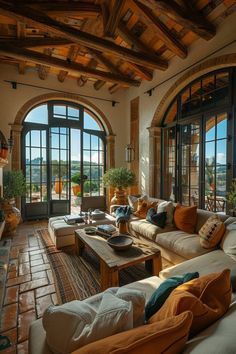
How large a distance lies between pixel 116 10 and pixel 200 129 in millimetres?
2489

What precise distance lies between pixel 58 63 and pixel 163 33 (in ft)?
7.18

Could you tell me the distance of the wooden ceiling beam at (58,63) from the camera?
3.58 metres

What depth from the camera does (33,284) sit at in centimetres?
223

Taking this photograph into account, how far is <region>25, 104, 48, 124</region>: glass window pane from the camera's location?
503cm

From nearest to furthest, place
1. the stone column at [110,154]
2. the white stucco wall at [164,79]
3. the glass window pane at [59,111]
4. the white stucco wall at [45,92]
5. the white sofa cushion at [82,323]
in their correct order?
the white sofa cushion at [82,323] → the white stucco wall at [164,79] → the white stucco wall at [45,92] → the glass window pane at [59,111] → the stone column at [110,154]

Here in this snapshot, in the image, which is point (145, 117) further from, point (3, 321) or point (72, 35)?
point (3, 321)

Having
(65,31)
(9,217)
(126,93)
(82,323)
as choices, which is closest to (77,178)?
(9,217)

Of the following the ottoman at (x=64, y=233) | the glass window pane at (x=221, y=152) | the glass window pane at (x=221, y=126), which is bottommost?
the ottoman at (x=64, y=233)

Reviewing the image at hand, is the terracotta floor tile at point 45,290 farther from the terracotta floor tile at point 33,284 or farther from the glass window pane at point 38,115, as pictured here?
the glass window pane at point 38,115

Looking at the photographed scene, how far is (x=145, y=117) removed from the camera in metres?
5.20

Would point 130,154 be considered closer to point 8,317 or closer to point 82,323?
point 8,317

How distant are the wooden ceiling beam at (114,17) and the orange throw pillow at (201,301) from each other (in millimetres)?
3371

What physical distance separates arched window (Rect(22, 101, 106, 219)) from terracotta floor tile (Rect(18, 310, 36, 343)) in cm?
314

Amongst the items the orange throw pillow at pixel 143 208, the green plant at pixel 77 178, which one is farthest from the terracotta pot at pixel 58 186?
the orange throw pillow at pixel 143 208
